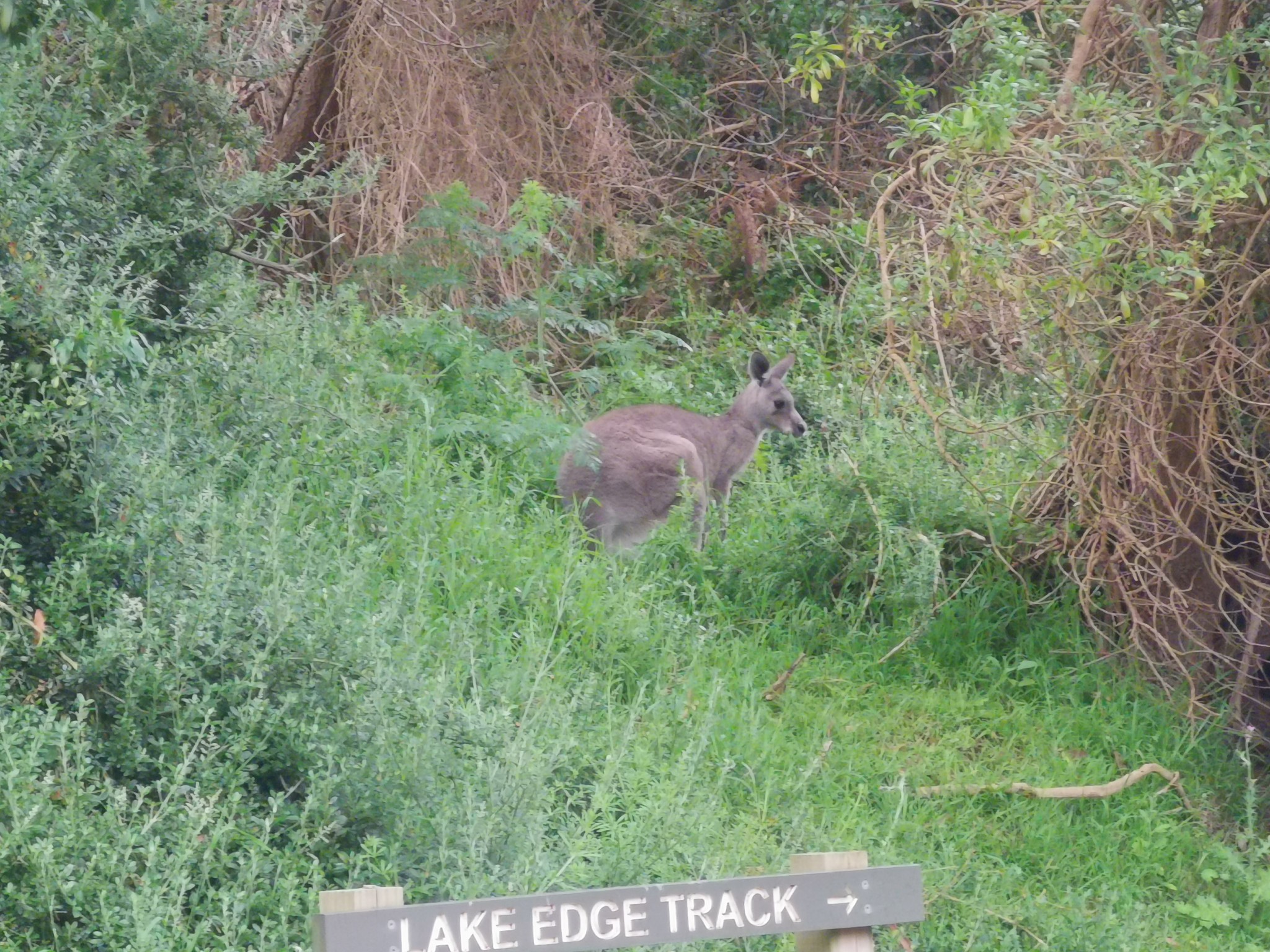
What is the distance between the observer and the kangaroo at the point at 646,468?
890 centimetres

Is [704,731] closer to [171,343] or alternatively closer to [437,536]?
[437,536]

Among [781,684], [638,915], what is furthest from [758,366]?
[638,915]

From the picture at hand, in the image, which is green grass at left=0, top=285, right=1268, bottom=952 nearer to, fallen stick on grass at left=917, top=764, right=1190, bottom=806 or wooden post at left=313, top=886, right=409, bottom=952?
fallen stick on grass at left=917, top=764, right=1190, bottom=806

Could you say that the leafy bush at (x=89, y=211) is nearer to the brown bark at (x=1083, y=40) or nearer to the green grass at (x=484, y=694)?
the green grass at (x=484, y=694)

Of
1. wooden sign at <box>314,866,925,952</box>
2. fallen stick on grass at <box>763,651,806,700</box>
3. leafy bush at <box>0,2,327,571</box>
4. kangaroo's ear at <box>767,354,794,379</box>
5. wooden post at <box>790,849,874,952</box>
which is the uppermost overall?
leafy bush at <box>0,2,327,571</box>

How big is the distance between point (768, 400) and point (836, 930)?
725cm

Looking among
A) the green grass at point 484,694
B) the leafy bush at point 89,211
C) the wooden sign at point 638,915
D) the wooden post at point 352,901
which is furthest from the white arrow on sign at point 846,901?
the leafy bush at point 89,211

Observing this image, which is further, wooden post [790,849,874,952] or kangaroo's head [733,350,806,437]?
kangaroo's head [733,350,806,437]

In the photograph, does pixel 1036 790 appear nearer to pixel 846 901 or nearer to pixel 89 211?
pixel 846 901

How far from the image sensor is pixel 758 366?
419 inches

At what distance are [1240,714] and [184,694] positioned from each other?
4.90 m

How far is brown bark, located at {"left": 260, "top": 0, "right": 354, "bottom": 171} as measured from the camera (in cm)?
1162

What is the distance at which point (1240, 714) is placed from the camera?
7.32m

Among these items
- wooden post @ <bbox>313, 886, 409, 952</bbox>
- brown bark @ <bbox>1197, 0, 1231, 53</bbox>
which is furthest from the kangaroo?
wooden post @ <bbox>313, 886, 409, 952</bbox>
